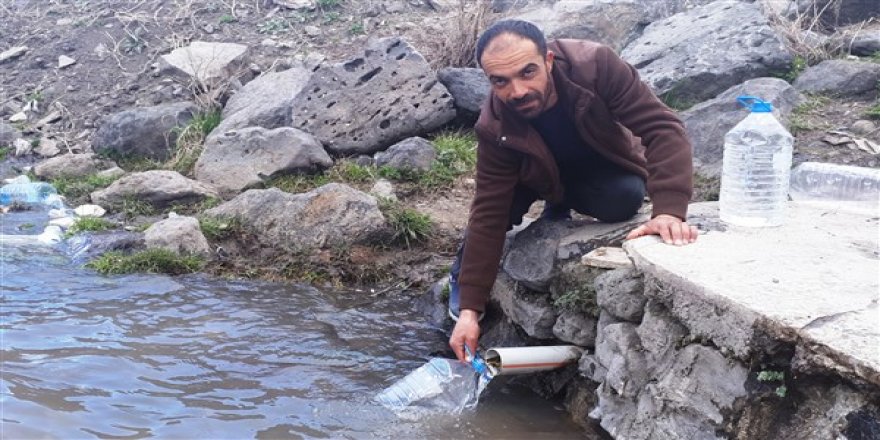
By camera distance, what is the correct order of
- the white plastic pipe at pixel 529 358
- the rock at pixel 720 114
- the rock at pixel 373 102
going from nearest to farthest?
the white plastic pipe at pixel 529 358 < the rock at pixel 720 114 < the rock at pixel 373 102

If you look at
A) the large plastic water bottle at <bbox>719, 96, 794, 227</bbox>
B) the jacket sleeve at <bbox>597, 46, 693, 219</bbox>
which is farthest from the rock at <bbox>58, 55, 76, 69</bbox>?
the large plastic water bottle at <bbox>719, 96, 794, 227</bbox>

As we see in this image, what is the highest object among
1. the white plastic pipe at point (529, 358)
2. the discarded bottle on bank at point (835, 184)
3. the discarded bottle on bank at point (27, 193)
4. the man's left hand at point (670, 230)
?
the man's left hand at point (670, 230)

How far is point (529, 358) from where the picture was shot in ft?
11.5

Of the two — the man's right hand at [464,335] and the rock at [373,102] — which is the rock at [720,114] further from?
the man's right hand at [464,335]

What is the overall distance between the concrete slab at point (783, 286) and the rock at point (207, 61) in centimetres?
670

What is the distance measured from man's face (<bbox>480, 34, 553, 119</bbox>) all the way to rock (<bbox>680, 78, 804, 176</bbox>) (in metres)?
2.83

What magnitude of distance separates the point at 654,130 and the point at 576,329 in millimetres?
879

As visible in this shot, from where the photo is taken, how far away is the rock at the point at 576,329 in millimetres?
3625

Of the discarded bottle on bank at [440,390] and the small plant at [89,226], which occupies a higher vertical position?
the discarded bottle on bank at [440,390]

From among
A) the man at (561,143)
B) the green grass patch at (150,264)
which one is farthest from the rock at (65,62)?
the man at (561,143)

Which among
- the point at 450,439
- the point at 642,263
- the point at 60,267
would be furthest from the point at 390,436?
the point at 60,267

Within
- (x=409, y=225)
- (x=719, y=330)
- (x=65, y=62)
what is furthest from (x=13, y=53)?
(x=719, y=330)

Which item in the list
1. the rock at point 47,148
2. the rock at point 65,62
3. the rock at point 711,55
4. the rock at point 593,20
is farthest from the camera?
the rock at point 65,62

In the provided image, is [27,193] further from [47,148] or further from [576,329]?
[576,329]
